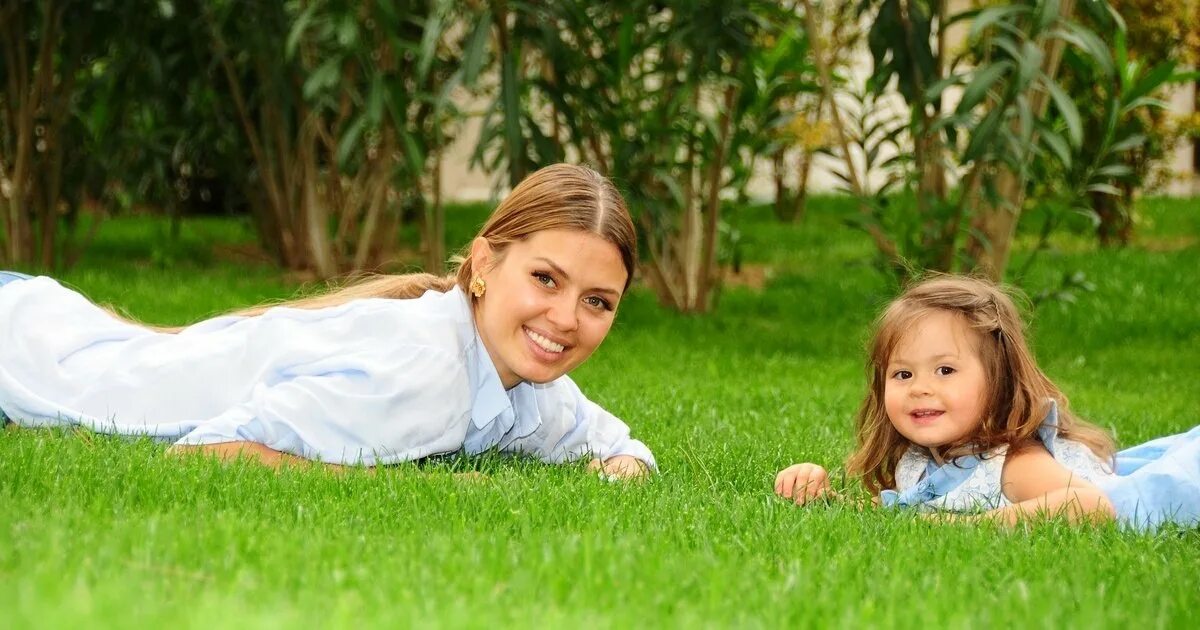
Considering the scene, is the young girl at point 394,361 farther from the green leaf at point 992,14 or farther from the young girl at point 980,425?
the green leaf at point 992,14

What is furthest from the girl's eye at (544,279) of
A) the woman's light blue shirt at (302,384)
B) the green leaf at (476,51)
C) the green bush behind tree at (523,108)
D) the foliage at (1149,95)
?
the foliage at (1149,95)

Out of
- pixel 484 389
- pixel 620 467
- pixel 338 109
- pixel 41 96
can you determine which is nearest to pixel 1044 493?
pixel 620 467

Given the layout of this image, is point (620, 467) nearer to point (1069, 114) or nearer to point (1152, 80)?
point (1069, 114)

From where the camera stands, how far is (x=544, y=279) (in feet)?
12.7

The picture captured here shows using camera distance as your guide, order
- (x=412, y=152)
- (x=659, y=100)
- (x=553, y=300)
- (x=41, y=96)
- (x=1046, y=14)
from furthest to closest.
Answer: (x=41, y=96)
(x=659, y=100)
(x=412, y=152)
(x=1046, y=14)
(x=553, y=300)

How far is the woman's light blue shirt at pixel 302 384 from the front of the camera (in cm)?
377

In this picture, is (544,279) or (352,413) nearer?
(352,413)

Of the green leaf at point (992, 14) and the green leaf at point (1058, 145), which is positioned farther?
the green leaf at point (1058, 145)

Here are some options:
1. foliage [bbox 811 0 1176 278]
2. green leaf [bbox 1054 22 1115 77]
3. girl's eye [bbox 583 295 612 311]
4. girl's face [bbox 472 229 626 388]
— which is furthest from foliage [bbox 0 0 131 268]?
girl's eye [bbox 583 295 612 311]

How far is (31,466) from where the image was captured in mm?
3293

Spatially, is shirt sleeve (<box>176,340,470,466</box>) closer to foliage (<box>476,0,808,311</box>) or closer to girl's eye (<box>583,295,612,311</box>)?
girl's eye (<box>583,295,612,311</box>)

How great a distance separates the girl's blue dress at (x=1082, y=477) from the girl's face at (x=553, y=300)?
35.0 inches

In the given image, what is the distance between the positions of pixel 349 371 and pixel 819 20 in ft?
32.3

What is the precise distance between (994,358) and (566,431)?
126 cm
